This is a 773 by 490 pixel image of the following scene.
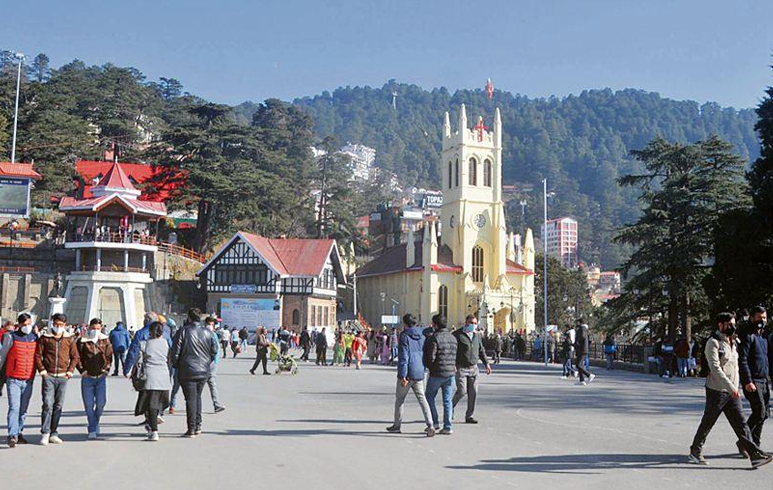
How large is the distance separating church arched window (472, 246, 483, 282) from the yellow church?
9 cm

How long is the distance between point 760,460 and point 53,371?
28.9 feet

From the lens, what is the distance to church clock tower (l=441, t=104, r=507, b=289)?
77.9m

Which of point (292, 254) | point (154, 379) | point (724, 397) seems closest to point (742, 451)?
point (724, 397)

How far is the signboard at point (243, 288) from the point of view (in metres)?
60.5

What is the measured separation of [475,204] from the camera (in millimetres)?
79938

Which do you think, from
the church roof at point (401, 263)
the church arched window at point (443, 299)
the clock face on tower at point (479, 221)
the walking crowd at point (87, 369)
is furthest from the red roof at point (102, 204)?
the walking crowd at point (87, 369)

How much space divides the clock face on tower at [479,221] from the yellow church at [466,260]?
10 cm

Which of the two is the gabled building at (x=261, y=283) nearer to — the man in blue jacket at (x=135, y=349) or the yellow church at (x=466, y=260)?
the yellow church at (x=466, y=260)

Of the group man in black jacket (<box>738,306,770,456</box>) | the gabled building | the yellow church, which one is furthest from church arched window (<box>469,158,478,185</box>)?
man in black jacket (<box>738,306,770,456</box>)

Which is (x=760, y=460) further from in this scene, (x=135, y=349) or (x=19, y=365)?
(x=135, y=349)

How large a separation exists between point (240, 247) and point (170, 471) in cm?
5328

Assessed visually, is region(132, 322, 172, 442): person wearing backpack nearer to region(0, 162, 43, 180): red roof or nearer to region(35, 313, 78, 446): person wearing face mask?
region(35, 313, 78, 446): person wearing face mask

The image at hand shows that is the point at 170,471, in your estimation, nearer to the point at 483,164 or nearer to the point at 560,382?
the point at 560,382

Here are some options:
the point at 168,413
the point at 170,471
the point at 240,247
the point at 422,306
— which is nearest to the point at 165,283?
the point at 240,247
